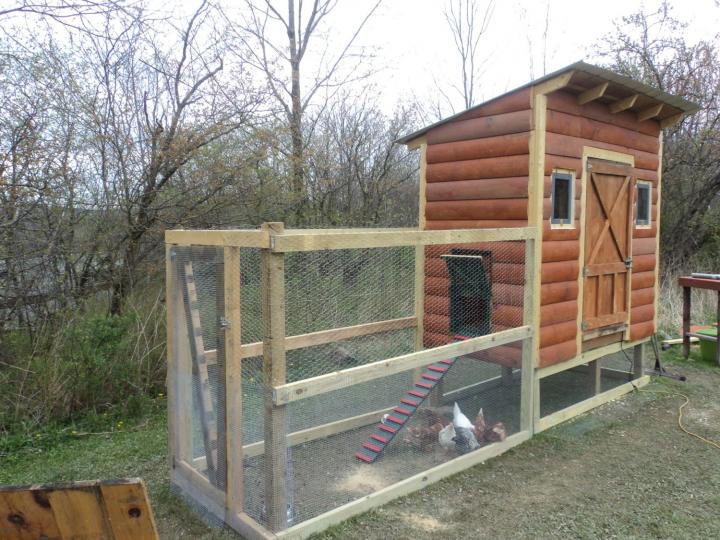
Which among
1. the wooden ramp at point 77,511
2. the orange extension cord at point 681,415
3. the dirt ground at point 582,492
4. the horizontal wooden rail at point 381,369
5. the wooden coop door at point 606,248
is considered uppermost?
the wooden coop door at point 606,248

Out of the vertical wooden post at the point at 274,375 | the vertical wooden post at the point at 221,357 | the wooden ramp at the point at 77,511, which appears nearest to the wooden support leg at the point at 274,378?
the vertical wooden post at the point at 274,375

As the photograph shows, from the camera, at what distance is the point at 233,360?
2701mm

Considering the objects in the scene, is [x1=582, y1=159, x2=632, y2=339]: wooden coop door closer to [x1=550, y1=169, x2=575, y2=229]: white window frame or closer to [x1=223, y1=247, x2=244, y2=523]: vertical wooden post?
[x1=550, y1=169, x2=575, y2=229]: white window frame

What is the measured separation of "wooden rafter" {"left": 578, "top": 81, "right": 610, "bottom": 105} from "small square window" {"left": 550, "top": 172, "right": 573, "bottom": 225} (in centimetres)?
59

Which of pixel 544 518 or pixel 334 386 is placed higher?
pixel 334 386

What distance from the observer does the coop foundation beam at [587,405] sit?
A: 4379 millimetres

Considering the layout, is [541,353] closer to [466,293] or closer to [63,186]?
[466,293]

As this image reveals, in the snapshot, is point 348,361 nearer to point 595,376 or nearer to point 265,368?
point 595,376

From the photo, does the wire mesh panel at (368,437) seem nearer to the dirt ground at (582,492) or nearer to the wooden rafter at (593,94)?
the dirt ground at (582,492)

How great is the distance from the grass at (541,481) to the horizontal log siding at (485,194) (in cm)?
87

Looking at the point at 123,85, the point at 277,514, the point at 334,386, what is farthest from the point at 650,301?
the point at 123,85

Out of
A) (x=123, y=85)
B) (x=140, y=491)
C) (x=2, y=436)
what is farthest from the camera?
(x=123, y=85)

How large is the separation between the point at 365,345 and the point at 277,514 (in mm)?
2195

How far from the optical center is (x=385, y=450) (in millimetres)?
3908
